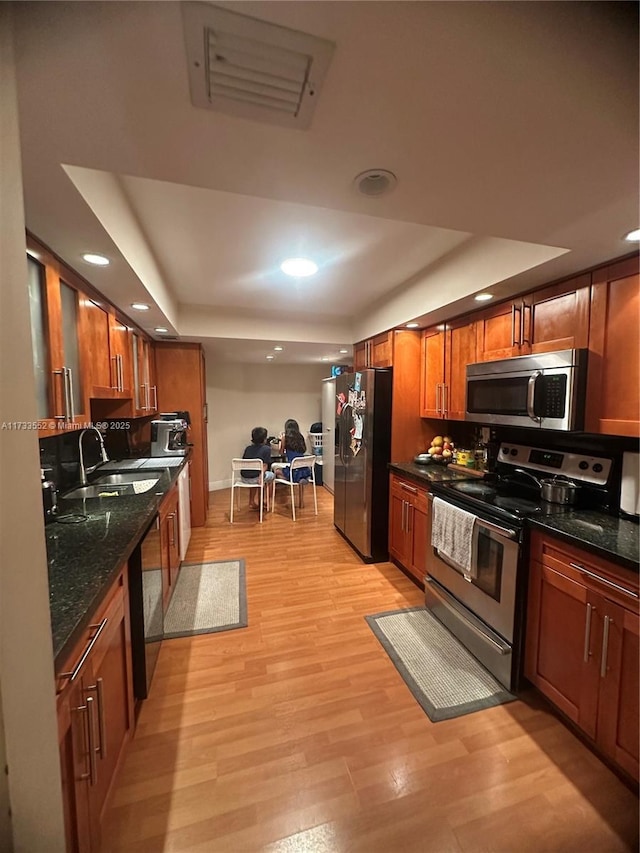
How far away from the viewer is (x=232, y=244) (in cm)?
215

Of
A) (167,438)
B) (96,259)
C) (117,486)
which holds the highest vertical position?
(96,259)

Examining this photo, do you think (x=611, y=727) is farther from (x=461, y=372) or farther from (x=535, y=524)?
(x=461, y=372)

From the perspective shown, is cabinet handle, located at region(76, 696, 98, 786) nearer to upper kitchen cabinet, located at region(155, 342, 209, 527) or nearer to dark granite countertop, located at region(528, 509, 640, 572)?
dark granite countertop, located at region(528, 509, 640, 572)

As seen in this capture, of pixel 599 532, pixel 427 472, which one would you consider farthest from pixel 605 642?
pixel 427 472

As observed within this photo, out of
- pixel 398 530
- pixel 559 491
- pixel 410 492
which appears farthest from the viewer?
pixel 398 530

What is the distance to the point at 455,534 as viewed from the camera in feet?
6.85

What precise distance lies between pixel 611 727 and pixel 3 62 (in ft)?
8.79

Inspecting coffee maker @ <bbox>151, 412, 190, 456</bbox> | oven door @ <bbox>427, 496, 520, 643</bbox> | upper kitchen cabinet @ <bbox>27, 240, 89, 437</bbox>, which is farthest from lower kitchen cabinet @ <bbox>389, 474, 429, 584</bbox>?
upper kitchen cabinet @ <bbox>27, 240, 89, 437</bbox>

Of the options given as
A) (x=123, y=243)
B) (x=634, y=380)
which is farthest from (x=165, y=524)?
(x=634, y=380)

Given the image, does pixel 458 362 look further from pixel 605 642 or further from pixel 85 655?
pixel 85 655

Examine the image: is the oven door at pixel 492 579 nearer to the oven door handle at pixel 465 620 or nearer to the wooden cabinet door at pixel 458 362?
Result: the oven door handle at pixel 465 620

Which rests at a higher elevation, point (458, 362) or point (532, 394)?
point (458, 362)

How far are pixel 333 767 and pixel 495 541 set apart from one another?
1298mm

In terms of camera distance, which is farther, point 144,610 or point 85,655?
A: point 144,610
